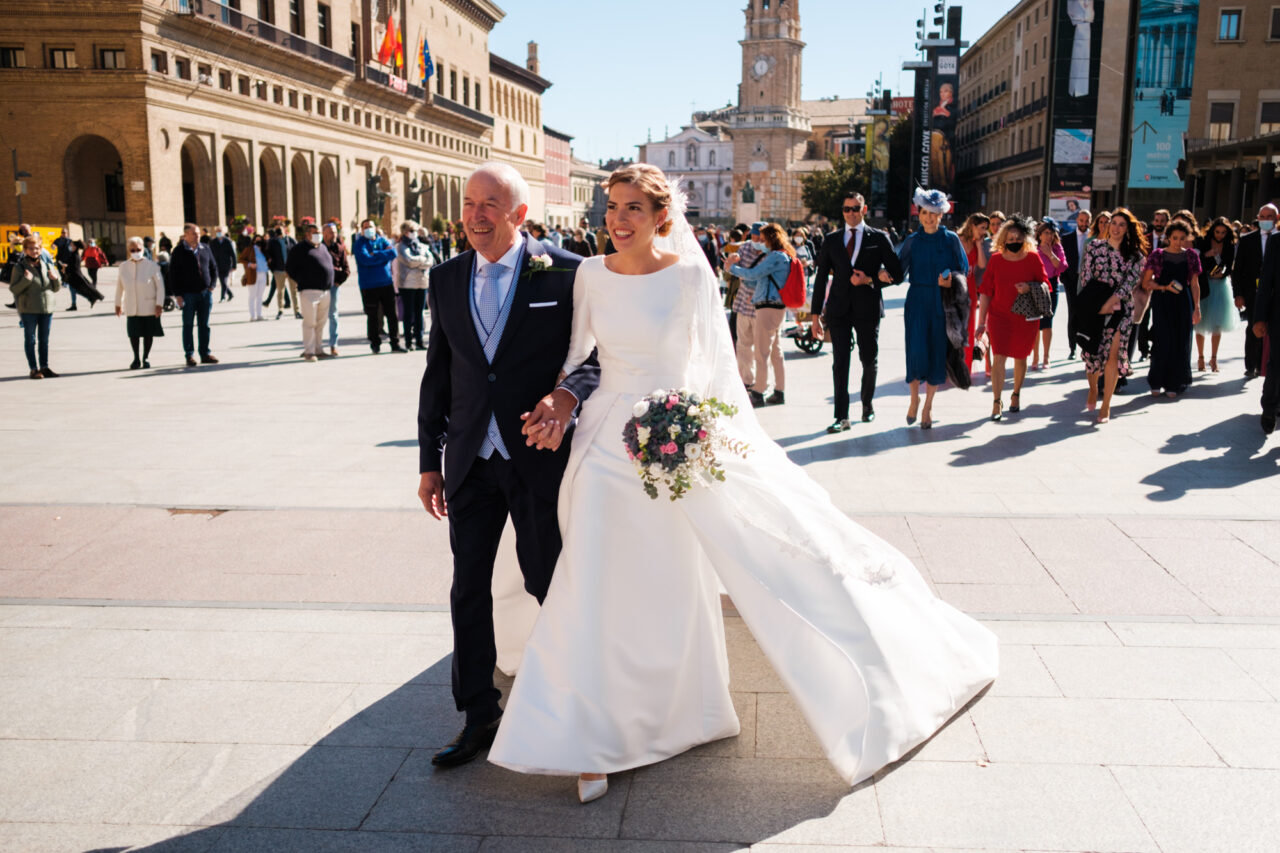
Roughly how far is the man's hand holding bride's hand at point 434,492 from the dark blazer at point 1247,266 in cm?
1227

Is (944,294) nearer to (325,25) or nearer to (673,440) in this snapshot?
(673,440)

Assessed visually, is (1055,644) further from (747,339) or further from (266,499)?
(747,339)

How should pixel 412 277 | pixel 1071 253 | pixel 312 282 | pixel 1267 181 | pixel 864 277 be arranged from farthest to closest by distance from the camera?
pixel 1267 181, pixel 412 277, pixel 312 282, pixel 1071 253, pixel 864 277

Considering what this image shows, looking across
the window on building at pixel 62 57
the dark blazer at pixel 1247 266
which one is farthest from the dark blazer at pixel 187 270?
the window on building at pixel 62 57

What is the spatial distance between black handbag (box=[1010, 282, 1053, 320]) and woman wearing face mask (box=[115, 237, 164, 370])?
33.0ft

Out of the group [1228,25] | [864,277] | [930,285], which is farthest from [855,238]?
[1228,25]

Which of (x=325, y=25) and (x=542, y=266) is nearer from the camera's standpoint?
(x=542, y=266)

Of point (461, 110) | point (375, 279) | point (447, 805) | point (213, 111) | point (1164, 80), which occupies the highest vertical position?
point (461, 110)

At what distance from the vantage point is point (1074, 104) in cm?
5341

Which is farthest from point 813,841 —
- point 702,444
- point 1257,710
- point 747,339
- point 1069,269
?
point 1069,269

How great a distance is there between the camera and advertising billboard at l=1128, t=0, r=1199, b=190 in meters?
48.6

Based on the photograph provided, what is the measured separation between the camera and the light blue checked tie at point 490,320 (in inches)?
145

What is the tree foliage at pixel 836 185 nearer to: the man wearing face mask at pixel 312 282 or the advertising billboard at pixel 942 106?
the advertising billboard at pixel 942 106

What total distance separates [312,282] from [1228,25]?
4840 cm
